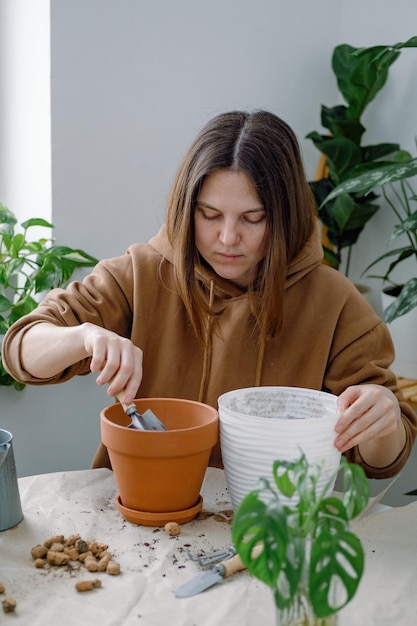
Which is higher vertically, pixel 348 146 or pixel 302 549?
pixel 348 146

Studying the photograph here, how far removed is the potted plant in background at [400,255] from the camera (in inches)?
67.3

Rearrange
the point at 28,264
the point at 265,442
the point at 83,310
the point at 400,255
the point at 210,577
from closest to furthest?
the point at 210,577
the point at 265,442
the point at 83,310
the point at 28,264
the point at 400,255

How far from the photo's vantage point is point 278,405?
1245mm

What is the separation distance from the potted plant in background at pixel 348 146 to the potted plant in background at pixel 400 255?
0.06 metres

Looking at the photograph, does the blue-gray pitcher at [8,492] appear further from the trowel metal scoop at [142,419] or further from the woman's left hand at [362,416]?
the woman's left hand at [362,416]

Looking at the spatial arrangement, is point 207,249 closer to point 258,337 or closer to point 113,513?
point 258,337

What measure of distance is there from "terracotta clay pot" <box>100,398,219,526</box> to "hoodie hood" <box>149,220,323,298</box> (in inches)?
14.4

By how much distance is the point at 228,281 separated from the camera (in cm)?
150

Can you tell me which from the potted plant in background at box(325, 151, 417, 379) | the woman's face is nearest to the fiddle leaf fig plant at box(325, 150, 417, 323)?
the potted plant in background at box(325, 151, 417, 379)

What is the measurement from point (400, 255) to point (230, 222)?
3.43 feet

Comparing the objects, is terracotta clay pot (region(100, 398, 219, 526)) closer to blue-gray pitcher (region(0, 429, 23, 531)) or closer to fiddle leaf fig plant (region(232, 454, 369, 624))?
blue-gray pitcher (region(0, 429, 23, 531))

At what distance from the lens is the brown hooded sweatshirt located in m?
1.46

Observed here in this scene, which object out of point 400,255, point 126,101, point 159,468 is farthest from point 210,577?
point 400,255

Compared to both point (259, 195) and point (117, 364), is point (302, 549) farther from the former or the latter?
point (259, 195)
